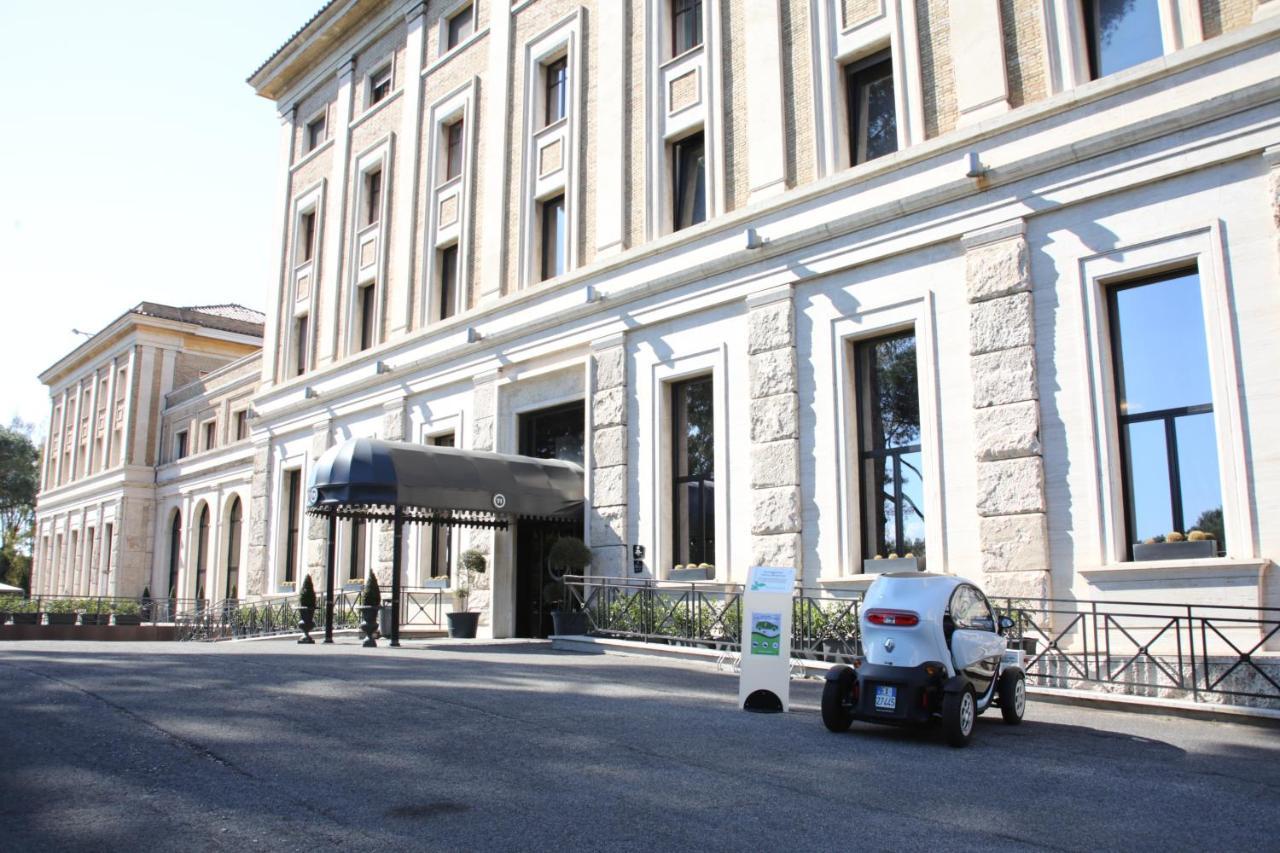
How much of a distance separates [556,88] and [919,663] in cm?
1845

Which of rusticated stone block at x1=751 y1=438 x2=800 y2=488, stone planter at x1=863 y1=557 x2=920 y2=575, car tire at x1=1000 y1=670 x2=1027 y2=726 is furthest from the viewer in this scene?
rusticated stone block at x1=751 y1=438 x2=800 y2=488

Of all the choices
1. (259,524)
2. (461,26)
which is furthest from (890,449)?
(259,524)

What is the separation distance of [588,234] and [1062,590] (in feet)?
40.8

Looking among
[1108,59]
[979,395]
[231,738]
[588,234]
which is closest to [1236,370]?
[979,395]

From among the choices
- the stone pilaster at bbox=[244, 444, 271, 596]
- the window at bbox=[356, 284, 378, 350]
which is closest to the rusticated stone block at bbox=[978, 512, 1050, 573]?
the window at bbox=[356, 284, 378, 350]

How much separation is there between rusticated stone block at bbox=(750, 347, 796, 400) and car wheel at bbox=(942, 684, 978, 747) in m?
8.57

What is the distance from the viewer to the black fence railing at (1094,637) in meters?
11.0

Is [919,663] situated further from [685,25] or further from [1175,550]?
[685,25]

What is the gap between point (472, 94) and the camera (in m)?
25.8

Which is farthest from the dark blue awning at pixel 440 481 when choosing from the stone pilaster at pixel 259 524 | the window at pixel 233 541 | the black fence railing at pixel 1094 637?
the window at pixel 233 541

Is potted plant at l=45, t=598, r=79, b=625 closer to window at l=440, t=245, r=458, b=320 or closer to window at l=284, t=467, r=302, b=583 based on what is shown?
window at l=284, t=467, r=302, b=583

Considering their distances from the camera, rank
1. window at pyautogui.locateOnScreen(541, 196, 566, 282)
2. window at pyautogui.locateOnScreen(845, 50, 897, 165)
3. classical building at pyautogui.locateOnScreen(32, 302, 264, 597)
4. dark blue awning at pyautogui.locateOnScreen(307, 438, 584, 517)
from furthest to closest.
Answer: classical building at pyautogui.locateOnScreen(32, 302, 264, 597), window at pyautogui.locateOnScreen(541, 196, 566, 282), dark blue awning at pyautogui.locateOnScreen(307, 438, 584, 517), window at pyautogui.locateOnScreen(845, 50, 897, 165)

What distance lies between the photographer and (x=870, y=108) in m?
17.5

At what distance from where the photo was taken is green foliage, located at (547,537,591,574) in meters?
19.4
